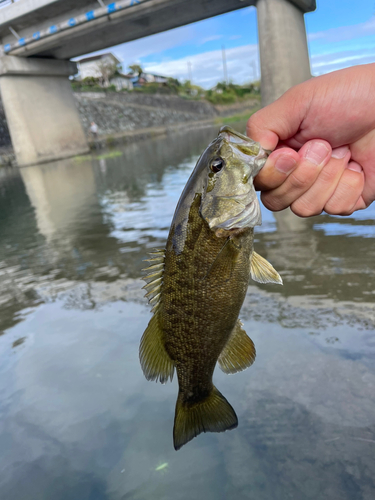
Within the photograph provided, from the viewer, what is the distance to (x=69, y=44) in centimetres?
2284

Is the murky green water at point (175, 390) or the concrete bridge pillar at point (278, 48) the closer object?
the murky green water at point (175, 390)

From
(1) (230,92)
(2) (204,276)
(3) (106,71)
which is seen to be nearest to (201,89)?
(1) (230,92)

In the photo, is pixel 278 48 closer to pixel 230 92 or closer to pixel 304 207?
pixel 304 207

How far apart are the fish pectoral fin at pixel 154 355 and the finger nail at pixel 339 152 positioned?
173cm

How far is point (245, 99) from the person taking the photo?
2790 inches

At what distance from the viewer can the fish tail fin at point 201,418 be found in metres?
2.10

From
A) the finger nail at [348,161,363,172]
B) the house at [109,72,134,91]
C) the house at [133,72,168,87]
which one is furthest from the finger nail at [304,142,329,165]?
the house at [133,72,168,87]

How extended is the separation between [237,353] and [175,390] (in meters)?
1.06

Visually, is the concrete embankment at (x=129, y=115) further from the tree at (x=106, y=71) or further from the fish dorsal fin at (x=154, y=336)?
the fish dorsal fin at (x=154, y=336)

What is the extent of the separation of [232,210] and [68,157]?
26.7 metres

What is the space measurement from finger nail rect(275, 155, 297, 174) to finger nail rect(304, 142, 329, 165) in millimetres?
151

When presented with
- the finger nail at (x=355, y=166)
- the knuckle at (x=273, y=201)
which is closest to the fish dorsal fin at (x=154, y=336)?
the knuckle at (x=273, y=201)

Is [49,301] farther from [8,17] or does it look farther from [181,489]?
[8,17]

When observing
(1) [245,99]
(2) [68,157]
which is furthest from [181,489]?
(1) [245,99]
